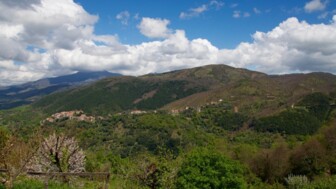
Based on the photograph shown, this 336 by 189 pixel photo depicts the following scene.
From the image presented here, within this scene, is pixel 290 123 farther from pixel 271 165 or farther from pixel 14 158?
pixel 14 158

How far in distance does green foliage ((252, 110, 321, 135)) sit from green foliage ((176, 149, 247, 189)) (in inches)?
6302

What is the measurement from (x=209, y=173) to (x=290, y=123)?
16952cm

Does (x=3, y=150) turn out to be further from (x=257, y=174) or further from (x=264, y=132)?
(x=264, y=132)

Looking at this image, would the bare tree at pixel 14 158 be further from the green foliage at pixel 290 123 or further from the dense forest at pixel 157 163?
the green foliage at pixel 290 123

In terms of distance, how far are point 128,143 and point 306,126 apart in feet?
292

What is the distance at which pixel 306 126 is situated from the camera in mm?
180125

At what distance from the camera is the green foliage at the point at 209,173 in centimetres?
2580

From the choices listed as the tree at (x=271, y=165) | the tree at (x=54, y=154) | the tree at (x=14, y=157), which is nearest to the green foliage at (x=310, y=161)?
the tree at (x=271, y=165)

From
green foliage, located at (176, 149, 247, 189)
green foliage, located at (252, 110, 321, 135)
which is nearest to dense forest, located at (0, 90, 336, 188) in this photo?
green foliage, located at (176, 149, 247, 189)

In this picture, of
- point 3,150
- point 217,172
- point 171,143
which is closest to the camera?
point 3,150

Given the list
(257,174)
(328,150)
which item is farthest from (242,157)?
(328,150)

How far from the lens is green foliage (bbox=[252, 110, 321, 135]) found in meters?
178

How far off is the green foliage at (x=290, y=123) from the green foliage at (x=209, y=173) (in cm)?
16008

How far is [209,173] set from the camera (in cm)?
2619
